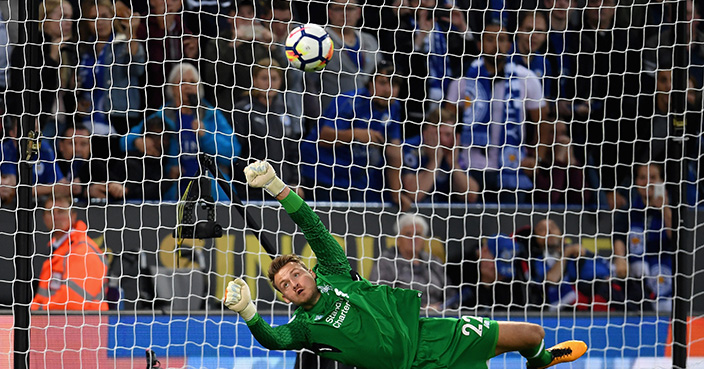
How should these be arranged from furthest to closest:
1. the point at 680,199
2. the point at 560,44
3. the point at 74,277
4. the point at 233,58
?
the point at 560,44
the point at 233,58
the point at 74,277
the point at 680,199

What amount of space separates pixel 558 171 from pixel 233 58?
219 centimetres

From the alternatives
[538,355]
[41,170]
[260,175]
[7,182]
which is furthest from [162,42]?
[538,355]

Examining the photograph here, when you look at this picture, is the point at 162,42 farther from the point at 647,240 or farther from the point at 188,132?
the point at 647,240

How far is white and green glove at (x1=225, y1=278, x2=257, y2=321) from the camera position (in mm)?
3699

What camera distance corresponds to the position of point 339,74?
5715mm

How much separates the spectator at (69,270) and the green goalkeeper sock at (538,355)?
7.96 ft

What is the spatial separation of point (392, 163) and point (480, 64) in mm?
843

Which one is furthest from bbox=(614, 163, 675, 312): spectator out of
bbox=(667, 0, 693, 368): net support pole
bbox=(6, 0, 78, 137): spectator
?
bbox=(6, 0, 78, 137): spectator

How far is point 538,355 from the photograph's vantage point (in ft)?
14.2

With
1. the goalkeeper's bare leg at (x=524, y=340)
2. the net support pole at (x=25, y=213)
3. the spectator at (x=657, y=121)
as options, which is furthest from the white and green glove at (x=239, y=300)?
the spectator at (x=657, y=121)

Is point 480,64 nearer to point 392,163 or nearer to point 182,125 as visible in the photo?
point 392,163

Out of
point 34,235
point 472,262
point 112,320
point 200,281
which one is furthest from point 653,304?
point 34,235

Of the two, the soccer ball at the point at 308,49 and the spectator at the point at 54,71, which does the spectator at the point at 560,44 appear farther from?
the spectator at the point at 54,71

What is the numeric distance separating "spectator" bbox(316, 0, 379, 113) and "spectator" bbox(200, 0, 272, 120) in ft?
1.39
